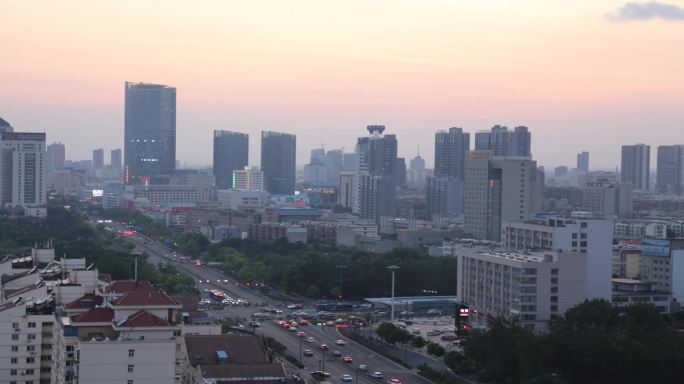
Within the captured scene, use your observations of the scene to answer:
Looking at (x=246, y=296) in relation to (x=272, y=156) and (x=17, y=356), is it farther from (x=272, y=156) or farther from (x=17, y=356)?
(x=272, y=156)

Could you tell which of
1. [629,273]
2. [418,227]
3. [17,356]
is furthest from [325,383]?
[418,227]

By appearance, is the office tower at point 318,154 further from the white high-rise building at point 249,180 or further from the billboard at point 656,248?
the billboard at point 656,248

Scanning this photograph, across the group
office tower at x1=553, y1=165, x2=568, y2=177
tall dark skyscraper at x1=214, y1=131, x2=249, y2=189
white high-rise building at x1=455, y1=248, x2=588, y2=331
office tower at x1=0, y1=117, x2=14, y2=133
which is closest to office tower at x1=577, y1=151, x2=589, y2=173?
office tower at x1=553, y1=165, x2=568, y2=177

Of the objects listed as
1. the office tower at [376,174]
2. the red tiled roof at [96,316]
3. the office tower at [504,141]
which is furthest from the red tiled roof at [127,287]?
the office tower at [504,141]

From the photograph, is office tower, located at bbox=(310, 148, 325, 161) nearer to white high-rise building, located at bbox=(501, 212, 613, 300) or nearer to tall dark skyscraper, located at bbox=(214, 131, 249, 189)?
tall dark skyscraper, located at bbox=(214, 131, 249, 189)

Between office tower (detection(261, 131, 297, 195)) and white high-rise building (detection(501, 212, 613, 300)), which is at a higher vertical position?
office tower (detection(261, 131, 297, 195))
